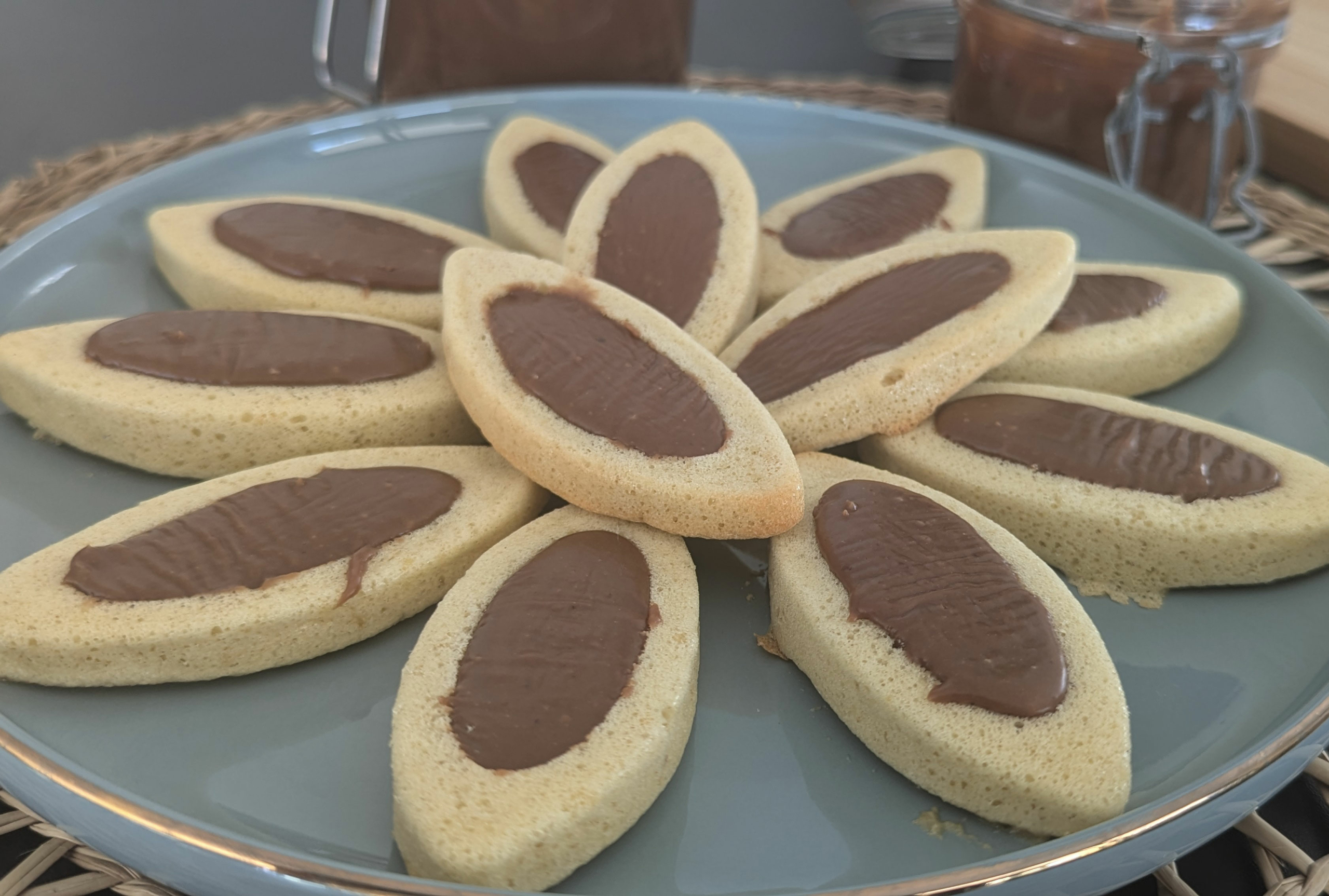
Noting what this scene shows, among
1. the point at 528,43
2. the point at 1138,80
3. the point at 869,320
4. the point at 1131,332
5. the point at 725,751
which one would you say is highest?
the point at 528,43

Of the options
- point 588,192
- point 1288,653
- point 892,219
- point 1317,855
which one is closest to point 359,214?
point 588,192

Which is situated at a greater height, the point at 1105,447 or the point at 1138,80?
the point at 1138,80

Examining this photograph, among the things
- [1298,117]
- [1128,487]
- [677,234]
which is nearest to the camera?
[1128,487]

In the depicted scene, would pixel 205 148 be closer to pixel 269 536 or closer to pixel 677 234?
pixel 677 234

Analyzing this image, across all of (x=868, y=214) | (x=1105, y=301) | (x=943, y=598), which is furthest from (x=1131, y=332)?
(x=943, y=598)

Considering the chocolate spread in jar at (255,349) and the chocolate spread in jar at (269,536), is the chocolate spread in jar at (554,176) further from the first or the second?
the chocolate spread in jar at (269,536)

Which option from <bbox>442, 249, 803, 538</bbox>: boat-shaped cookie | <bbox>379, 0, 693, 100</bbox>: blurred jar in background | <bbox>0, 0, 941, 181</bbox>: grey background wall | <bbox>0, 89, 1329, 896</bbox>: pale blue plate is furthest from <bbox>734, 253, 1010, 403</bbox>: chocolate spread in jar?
<bbox>0, 0, 941, 181</bbox>: grey background wall

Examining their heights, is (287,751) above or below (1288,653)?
above

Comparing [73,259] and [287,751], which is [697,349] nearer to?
[287,751]
